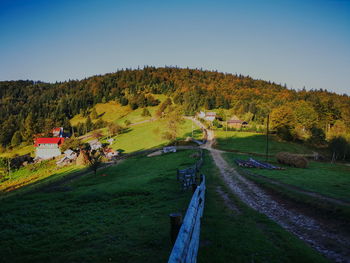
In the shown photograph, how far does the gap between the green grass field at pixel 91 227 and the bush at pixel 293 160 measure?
90.7 ft

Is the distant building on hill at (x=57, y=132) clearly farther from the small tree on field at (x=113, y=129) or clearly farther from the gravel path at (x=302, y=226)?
the gravel path at (x=302, y=226)

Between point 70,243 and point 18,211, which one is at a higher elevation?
point 70,243

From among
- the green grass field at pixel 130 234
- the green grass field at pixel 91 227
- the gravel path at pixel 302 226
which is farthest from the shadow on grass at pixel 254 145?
the green grass field at pixel 130 234

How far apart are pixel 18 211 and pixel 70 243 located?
10.2 metres

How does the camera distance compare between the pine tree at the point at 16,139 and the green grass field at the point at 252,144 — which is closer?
the green grass field at the point at 252,144

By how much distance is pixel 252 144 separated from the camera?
239ft

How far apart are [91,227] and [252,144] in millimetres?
67823

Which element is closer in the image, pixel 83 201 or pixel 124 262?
pixel 124 262

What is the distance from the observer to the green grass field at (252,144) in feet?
218

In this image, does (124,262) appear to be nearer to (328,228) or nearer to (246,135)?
(328,228)

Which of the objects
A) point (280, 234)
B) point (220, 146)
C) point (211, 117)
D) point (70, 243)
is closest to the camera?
point (280, 234)

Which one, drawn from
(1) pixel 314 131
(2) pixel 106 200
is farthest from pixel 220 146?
(2) pixel 106 200

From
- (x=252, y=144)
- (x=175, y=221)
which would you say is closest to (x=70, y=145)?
(x=252, y=144)

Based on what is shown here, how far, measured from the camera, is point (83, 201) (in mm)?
19969
